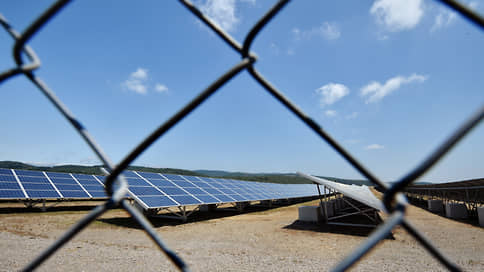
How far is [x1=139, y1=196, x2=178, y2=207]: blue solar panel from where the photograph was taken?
11416 mm

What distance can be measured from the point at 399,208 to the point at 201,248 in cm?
778

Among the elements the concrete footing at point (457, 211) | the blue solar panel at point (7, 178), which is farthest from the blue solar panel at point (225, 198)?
the blue solar panel at point (7, 178)

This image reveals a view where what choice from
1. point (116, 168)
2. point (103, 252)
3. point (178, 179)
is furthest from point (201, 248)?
point (178, 179)

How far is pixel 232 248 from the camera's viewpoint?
757cm

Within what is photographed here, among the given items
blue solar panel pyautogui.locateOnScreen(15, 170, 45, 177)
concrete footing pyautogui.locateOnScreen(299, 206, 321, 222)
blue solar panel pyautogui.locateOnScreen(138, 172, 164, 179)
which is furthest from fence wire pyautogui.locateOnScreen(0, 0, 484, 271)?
blue solar panel pyautogui.locateOnScreen(15, 170, 45, 177)

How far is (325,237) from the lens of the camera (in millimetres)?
9125

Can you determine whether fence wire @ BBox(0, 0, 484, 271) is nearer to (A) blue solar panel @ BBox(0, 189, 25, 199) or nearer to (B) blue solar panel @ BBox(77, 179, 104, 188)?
(A) blue solar panel @ BBox(0, 189, 25, 199)

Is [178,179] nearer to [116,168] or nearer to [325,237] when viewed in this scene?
[325,237]

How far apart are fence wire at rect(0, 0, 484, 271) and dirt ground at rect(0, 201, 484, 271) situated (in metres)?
5.63

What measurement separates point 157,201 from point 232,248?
5.81 m

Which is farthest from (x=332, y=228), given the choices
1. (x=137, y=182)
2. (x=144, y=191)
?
(x=137, y=182)

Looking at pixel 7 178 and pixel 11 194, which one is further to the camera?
pixel 7 178

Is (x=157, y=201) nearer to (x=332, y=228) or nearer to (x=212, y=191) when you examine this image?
(x=212, y=191)

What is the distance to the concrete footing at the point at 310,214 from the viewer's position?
1232 centimetres
